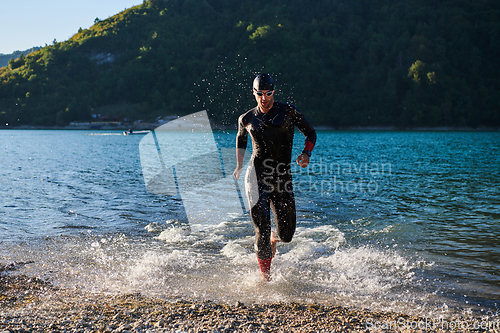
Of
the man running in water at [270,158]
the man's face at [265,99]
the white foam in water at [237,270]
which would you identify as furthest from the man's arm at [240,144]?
the white foam in water at [237,270]

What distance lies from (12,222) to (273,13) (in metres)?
195

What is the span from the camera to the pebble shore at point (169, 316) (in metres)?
5.16

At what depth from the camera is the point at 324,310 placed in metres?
5.83

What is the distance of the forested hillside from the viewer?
5699 inches

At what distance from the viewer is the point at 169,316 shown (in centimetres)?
551

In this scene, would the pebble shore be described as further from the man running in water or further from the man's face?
the man's face

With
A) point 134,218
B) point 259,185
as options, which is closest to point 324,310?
point 259,185

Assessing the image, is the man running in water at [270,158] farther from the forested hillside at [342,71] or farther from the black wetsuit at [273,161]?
the forested hillside at [342,71]

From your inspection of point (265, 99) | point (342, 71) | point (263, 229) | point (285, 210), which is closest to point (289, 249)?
point (263, 229)

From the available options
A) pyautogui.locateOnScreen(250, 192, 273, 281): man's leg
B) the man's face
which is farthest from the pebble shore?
the man's face

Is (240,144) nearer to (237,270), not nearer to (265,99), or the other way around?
(265,99)

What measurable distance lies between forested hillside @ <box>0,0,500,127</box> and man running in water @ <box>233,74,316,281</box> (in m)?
121

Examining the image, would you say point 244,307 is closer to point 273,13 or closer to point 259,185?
point 259,185

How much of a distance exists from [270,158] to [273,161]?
70 mm
